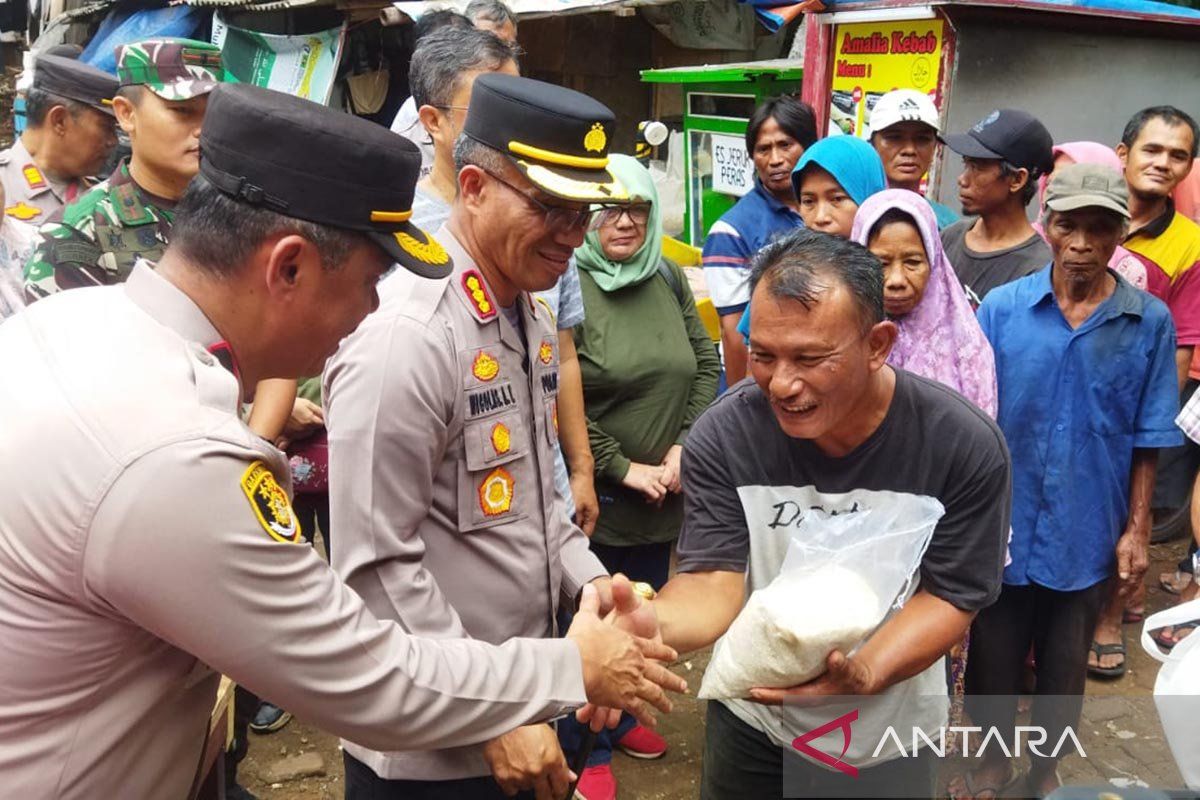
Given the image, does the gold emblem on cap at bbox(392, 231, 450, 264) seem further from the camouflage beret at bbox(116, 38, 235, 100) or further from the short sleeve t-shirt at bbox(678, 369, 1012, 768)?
the camouflage beret at bbox(116, 38, 235, 100)

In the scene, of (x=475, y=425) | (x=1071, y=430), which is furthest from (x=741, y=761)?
(x=1071, y=430)

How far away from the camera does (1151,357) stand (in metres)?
3.29

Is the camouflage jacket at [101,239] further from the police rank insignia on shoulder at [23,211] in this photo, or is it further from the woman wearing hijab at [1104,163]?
the woman wearing hijab at [1104,163]

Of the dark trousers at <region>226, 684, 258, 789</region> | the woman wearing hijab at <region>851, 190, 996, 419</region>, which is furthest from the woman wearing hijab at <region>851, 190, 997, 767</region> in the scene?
the dark trousers at <region>226, 684, 258, 789</region>

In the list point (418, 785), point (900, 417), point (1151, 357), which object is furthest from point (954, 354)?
point (418, 785)

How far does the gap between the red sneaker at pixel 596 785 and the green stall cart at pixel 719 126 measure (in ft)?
14.3

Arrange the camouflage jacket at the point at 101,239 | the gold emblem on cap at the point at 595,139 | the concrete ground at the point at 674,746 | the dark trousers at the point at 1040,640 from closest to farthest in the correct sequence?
the gold emblem on cap at the point at 595,139 < the concrete ground at the point at 674,746 < the camouflage jacket at the point at 101,239 < the dark trousers at the point at 1040,640

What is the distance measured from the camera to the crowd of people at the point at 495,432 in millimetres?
1349

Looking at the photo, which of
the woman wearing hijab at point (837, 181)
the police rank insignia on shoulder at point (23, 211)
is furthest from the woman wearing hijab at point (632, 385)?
the police rank insignia on shoulder at point (23, 211)

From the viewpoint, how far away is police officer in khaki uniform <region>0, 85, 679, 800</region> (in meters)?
1.28

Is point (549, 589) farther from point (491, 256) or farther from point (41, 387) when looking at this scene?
point (41, 387)

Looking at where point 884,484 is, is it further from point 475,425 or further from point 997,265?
point 997,265

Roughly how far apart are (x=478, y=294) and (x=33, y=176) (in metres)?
2.96

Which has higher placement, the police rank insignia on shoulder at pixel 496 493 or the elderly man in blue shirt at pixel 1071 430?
the police rank insignia on shoulder at pixel 496 493
